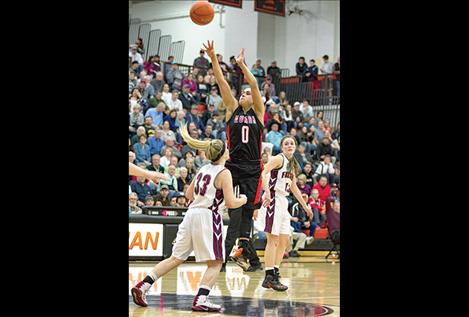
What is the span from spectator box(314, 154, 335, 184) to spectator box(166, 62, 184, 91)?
4.26 metres

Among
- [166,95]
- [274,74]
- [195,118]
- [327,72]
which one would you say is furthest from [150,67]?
[327,72]

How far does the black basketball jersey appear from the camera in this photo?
31.0 ft

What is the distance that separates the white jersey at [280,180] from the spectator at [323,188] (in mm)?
9633

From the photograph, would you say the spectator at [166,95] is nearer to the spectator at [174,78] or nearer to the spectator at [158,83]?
the spectator at [158,83]

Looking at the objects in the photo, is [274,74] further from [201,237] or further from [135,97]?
[201,237]

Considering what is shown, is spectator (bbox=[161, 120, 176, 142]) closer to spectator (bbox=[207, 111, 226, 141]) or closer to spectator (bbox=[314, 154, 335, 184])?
spectator (bbox=[207, 111, 226, 141])

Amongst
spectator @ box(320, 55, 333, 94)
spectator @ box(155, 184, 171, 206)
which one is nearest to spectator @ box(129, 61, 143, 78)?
spectator @ box(155, 184, 171, 206)

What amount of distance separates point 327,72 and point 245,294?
1986 cm

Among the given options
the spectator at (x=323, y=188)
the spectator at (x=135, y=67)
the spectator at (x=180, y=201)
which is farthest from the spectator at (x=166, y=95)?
the spectator at (x=180, y=201)

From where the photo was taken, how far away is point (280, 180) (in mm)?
9719

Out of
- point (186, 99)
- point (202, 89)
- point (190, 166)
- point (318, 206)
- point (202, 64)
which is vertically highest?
point (202, 64)
